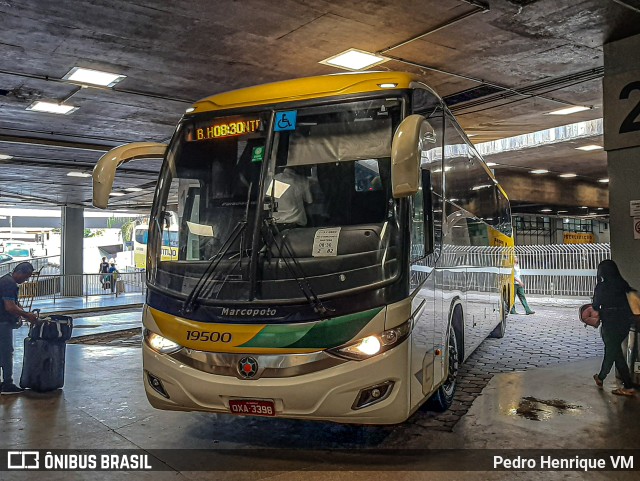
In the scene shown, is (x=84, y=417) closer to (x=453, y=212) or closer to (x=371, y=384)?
(x=371, y=384)

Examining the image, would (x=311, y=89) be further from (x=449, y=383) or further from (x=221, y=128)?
(x=449, y=383)

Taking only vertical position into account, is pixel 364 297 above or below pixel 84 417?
above

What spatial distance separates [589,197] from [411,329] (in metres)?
26.6

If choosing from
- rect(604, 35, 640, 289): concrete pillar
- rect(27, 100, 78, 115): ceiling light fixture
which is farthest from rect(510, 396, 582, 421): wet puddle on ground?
rect(27, 100, 78, 115): ceiling light fixture

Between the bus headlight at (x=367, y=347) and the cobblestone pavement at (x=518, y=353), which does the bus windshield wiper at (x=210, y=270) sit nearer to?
the bus headlight at (x=367, y=347)

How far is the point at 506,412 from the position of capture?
6.55 meters

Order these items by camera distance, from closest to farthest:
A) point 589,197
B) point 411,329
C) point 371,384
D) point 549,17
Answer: point 371,384 → point 411,329 → point 549,17 → point 589,197

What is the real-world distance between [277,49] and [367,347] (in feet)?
19.4

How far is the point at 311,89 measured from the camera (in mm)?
5395

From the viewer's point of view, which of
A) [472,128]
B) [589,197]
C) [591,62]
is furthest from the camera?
[589,197]

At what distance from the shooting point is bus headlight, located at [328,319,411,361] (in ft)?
15.0

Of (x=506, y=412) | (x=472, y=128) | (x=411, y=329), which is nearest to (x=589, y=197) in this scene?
(x=472, y=128)

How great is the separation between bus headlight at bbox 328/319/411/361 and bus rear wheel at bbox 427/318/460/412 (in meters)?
2.02

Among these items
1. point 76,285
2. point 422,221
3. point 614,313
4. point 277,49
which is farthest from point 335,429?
point 76,285
